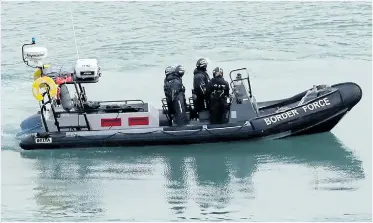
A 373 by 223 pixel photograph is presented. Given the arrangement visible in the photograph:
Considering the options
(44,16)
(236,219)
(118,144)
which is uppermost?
(44,16)

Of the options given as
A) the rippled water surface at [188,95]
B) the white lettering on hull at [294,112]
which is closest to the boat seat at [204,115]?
the rippled water surface at [188,95]

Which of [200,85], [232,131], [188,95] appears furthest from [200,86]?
[188,95]

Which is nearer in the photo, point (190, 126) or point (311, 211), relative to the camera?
point (311, 211)

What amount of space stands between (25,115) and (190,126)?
3128 millimetres

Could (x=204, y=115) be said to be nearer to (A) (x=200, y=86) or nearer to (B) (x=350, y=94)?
(A) (x=200, y=86)

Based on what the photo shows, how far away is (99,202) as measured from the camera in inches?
533

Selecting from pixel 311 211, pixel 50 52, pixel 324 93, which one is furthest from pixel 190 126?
pixel 50 52

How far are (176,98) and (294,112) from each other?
65.6 inches

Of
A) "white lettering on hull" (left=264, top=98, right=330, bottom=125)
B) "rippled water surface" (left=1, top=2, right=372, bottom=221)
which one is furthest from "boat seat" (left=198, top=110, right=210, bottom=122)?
"white lettering on hull" (left=264, top=98, right=330, bottom=125)

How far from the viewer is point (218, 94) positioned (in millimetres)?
15406

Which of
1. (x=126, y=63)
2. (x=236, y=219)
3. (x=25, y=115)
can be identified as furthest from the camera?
(x=126, y=63)

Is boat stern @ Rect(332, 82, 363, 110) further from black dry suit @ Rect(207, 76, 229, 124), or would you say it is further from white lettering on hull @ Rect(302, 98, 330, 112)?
black dry suit @ Rect(207, 76, 229, 124)

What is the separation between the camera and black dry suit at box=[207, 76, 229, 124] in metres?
15.4

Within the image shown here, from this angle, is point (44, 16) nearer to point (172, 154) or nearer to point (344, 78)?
point (344, 78)
